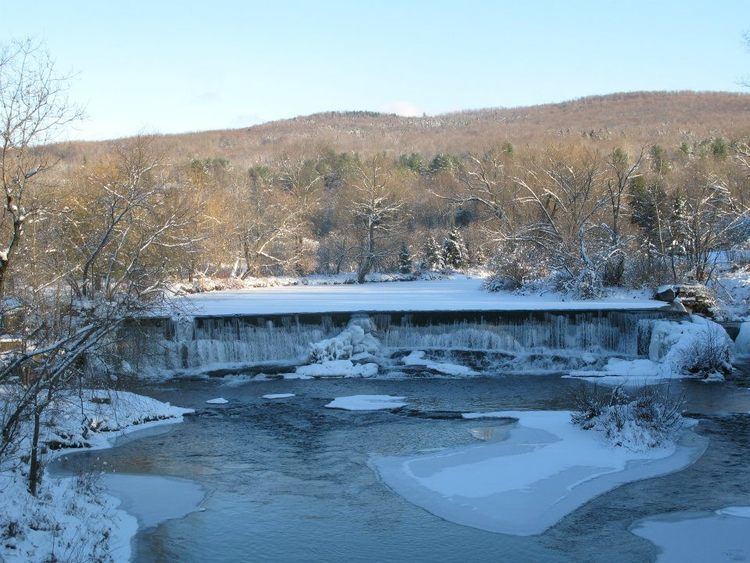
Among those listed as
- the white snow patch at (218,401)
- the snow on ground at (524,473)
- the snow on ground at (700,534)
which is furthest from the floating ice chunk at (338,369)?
the snow on ground at (700,534)

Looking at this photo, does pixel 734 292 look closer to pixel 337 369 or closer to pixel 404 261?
pixel 337 369

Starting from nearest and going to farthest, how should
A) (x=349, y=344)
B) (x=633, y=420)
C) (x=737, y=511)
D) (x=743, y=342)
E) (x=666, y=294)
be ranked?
(x=737, y=511) < (x=633, y=420) < (x=349, y=344) < (x=743, y=342) < (x=666, y=294)

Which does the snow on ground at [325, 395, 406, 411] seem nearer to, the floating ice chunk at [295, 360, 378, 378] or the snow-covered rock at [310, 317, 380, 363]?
the floating ice chunk at [295, 360, 378, 378]

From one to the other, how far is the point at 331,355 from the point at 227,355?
290 cm

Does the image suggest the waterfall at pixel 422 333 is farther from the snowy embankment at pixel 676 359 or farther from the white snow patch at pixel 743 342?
the white snow patch at pixel 743 342

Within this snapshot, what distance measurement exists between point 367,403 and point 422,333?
18.8ft

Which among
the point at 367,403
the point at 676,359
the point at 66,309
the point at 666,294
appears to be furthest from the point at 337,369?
the point at 666,294

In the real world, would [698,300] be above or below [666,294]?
below

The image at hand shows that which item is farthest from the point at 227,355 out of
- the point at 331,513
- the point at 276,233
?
the point at 276,233

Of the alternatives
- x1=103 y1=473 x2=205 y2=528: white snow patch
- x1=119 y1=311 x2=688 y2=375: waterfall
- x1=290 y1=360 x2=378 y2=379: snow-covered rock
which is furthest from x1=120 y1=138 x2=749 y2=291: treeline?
x1=103 y1=473 x2=205 y2=528: white snow patch

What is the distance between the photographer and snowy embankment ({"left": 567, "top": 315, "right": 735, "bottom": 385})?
1812cm

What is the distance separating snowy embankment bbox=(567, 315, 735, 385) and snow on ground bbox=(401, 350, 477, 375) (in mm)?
2632

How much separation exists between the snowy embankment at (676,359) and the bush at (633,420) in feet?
14.2

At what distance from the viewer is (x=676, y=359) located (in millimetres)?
18844
